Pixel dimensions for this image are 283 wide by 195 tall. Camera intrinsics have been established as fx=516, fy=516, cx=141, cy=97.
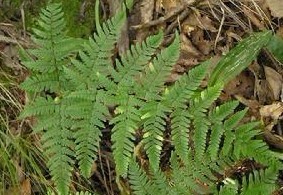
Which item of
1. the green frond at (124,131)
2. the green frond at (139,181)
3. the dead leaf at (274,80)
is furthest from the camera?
the dead leaf at (274,80)

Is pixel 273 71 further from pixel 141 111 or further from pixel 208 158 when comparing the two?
pixel 141 111

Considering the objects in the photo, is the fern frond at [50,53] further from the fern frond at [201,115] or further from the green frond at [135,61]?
the fern frond at [201,115]

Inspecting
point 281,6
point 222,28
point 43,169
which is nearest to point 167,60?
point 222,28

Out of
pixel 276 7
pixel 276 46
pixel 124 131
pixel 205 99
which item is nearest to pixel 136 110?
pixel 124 131

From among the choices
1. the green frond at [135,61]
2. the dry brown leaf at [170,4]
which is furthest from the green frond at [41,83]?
the dry brown leaf at [170,4]

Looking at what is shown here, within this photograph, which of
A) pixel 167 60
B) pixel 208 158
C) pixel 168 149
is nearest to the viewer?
pixel 167 60

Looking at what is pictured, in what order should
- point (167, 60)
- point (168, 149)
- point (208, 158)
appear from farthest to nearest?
point (168, 149)
point (208, 158)
point (167, 60)
